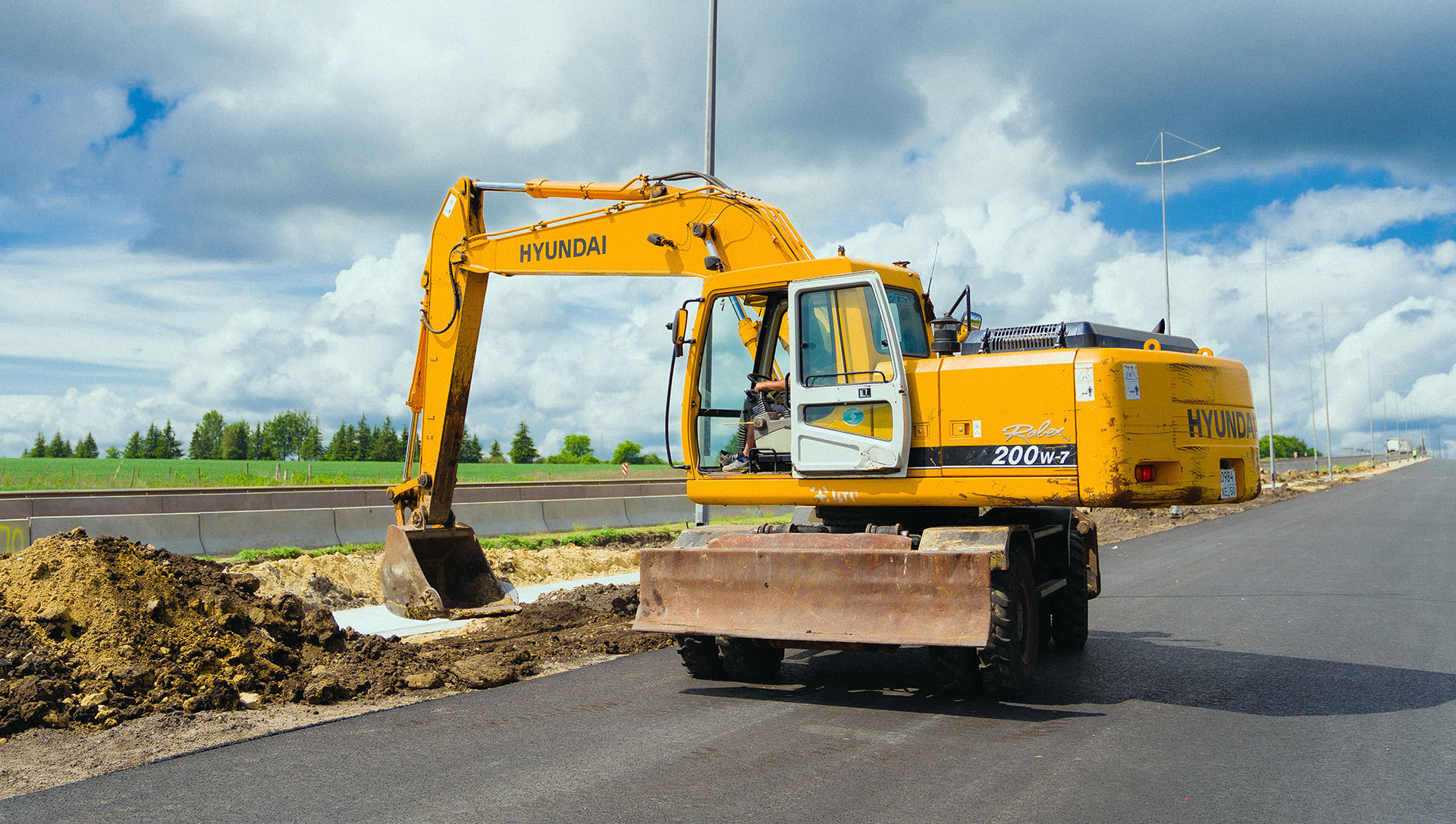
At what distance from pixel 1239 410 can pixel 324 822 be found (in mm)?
6765

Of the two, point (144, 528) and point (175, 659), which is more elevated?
point (144, 528)

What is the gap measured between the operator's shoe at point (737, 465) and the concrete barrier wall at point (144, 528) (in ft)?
31.3

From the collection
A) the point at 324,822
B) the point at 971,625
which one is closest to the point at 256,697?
the point at 324,822

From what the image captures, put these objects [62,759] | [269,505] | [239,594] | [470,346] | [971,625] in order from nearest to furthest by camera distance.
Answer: [62,759] → [971,625] → [239,594] → [470,346] → [269,505]

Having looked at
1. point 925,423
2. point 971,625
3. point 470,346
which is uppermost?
point 470,346

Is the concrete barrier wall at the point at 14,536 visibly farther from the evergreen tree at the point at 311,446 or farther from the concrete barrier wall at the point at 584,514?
the evergreen tree at the point at 311,446

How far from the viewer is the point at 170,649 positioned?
7453mm

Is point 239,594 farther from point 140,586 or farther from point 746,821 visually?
point 746,821

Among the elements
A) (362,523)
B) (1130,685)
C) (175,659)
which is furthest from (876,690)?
(362,523)

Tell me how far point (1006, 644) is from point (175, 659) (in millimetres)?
5858

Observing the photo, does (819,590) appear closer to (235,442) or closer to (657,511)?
(657,511)

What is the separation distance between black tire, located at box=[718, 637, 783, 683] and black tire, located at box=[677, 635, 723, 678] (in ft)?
0.17

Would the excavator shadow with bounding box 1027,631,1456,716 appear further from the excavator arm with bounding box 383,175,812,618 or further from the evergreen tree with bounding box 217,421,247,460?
the evergreen tree with bounding box 217,421,247,460

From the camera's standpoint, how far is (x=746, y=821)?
15.3 feet
